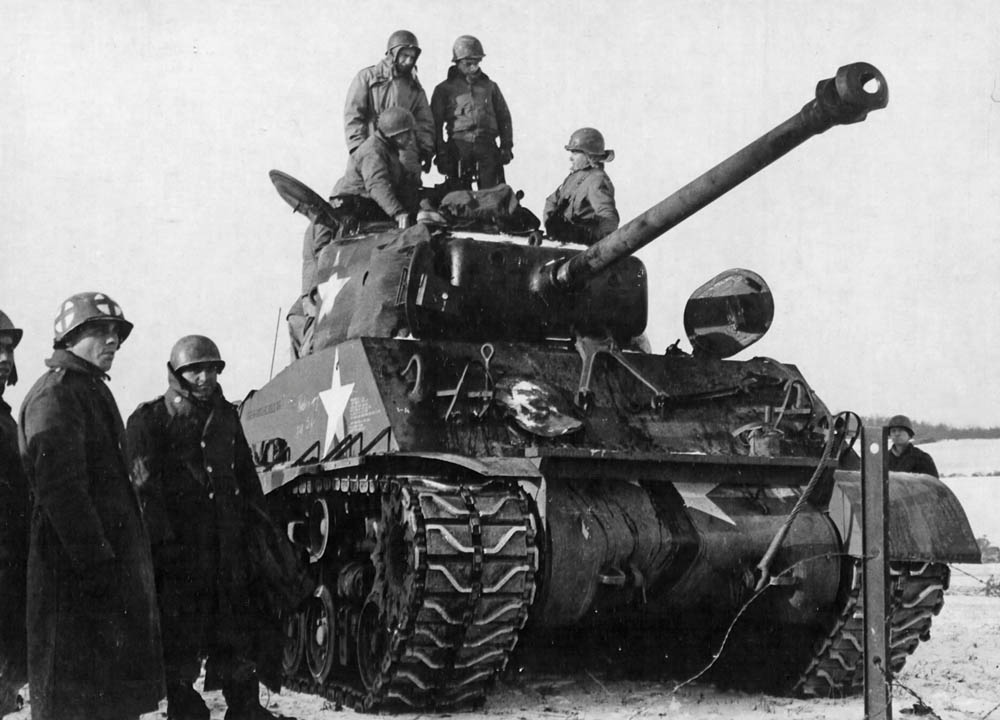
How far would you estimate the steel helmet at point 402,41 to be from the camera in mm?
11664

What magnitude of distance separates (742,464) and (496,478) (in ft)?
5.28

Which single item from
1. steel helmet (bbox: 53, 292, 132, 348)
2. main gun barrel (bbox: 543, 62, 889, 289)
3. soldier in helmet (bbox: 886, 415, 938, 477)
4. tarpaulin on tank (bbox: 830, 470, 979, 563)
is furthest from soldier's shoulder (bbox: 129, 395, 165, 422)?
soldier in helmet (bbox: 886, 415, 938, 477)

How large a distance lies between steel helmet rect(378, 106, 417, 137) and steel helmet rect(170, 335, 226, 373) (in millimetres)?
4067

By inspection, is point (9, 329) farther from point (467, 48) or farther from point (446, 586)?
point (467, 48)

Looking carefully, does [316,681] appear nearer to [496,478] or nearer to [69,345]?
[496,478]

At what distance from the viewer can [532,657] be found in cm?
980

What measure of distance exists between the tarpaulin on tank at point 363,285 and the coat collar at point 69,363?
3827 millimetres

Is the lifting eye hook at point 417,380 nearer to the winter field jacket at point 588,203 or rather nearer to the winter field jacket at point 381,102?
the winter field jacket at point 588,203

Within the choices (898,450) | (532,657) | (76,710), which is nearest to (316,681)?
(532,657)

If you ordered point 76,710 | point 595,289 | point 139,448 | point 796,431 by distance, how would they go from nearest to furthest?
point 76,710, point 139,448, point 796,431, point 595,289

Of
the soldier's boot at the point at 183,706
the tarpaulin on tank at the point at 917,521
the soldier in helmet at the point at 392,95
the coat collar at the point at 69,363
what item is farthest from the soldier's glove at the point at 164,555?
the soldier in helmet at the point at 392,95

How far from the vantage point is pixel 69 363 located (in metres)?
5.04

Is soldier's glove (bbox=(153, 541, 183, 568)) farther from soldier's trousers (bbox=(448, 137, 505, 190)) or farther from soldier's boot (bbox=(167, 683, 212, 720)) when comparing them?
soldier's trousers (bbox=(448, 137, 505, 190))

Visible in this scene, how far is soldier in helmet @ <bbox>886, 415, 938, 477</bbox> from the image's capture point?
39.1 ft
